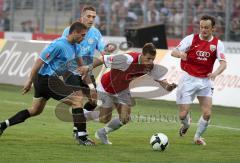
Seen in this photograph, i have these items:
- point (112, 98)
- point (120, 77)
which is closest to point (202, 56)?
point (120, 77)

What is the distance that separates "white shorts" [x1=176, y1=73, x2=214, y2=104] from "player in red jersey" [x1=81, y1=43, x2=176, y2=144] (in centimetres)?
72

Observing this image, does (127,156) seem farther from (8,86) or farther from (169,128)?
(8,86)

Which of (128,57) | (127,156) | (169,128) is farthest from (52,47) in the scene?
(169,128)

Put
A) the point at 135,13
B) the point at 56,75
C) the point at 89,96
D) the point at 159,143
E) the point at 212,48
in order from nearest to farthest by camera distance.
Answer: the point at 159,143, the point at 56,75, the point at 212,48, the point at 89,96, the point at 135,13

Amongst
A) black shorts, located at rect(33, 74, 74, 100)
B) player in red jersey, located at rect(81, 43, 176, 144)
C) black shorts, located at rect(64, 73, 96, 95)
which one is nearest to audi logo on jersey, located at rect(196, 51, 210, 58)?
player in red jersey, located at rect(81, 43, 176, 144)

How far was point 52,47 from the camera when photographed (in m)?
12.0

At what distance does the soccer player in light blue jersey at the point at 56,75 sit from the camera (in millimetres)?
11914

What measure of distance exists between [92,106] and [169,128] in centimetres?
214

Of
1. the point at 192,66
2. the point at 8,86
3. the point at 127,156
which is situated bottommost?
the point at 8,86

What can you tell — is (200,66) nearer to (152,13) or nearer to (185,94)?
(185,94)

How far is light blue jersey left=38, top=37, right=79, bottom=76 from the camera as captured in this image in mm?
11914

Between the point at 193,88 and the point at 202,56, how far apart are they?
0.58 metres

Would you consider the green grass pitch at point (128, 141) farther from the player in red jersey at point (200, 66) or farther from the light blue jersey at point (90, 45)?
the light blue jersey at point (90, 45)

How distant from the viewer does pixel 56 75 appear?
1229 centimetres
